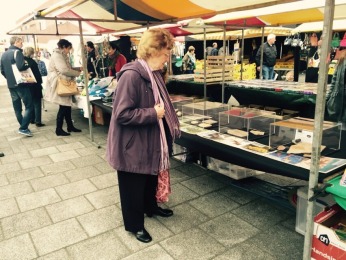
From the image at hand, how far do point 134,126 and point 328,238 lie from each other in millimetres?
1491

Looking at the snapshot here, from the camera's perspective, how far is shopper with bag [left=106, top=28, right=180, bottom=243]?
219 cm

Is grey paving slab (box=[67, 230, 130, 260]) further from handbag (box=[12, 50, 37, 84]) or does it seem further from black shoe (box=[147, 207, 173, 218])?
handbag (box=[12, 50, 37, 84])

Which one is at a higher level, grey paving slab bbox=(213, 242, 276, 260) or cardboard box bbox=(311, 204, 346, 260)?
cardboard box bbox=(311, 204, 346, 260)

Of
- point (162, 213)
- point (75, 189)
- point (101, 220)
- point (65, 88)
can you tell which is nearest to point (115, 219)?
point (101, 220)

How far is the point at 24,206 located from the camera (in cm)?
326

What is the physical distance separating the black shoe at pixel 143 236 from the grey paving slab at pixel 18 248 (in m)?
0.84

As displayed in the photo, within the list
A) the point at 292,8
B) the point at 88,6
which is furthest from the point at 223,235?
the point at 88,6

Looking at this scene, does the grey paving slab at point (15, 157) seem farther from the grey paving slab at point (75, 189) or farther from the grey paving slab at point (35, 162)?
the grey paving slab at point (75, 189)

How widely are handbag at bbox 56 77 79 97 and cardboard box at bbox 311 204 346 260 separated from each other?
490 cm

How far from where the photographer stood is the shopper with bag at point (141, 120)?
219 cm

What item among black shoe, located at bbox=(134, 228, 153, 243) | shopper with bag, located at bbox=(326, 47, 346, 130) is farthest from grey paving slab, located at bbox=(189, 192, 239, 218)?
shopper with bag, located at bbox=(326, 47, 346, 130)

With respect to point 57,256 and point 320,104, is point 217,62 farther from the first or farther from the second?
point 57,256

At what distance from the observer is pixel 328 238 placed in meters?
1.88

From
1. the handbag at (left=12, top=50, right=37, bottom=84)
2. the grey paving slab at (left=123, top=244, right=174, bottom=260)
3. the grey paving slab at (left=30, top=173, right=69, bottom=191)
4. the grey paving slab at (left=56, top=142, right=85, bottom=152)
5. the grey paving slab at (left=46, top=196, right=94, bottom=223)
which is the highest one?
the handbag at (left=12, top=50, right=37, bottom=84)
